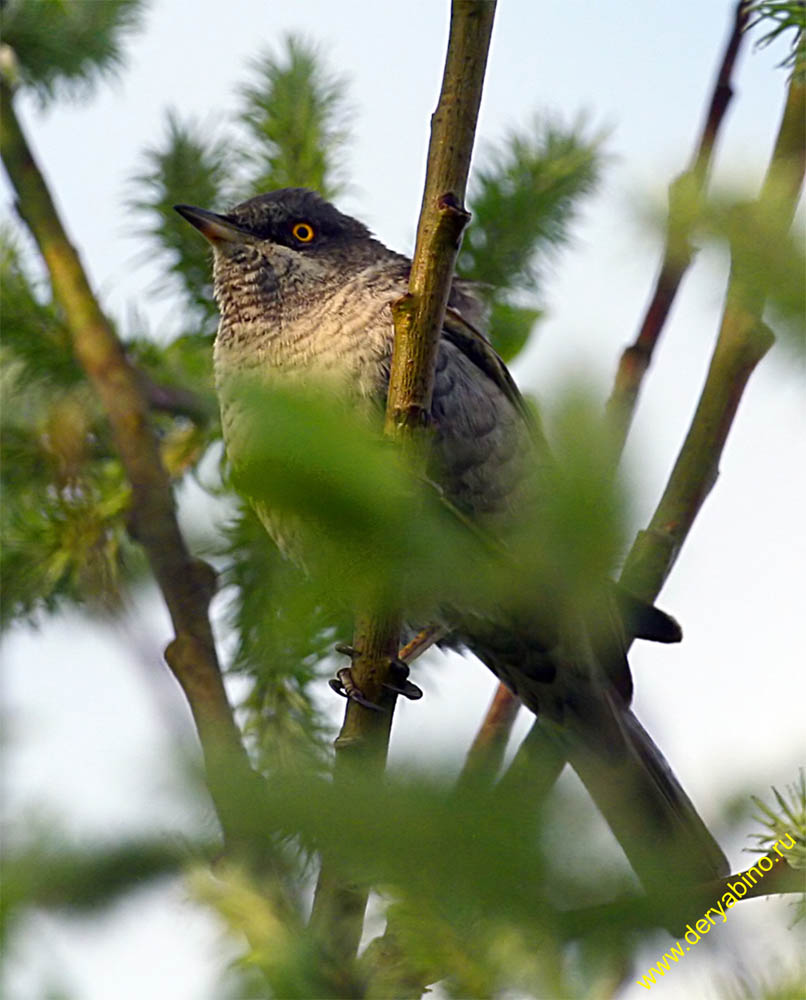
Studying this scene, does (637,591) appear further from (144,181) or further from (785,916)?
(785,916)

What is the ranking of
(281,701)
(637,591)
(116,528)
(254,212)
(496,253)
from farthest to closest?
1. (254,212)
2. (496,253)
3. (637,591)
4. (116,528)
5. (281,701)

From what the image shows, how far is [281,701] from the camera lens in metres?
2.45

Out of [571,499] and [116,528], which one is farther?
[116,528]

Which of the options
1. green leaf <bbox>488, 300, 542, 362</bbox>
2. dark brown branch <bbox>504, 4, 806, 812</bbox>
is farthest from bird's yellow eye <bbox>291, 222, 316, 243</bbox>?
dark brown branch <bbox>504, 4, 806, 812</bbox>

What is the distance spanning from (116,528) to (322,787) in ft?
6.40

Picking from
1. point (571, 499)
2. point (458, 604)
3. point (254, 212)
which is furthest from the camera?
point (254, 212)

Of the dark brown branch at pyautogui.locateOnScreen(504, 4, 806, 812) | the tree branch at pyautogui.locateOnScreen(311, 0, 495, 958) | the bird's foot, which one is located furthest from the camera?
the dark brown branch at pyautogui.locateOnScreen(504, 4, 806, 812)

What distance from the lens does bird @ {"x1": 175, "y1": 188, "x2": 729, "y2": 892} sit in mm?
3031

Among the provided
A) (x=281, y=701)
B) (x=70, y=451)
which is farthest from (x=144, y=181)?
(x=281, y=701)

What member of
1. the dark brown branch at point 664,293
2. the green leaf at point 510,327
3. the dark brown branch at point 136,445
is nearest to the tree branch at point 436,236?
the dark brown branch at point 136,445

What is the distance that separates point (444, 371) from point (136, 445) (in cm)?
89

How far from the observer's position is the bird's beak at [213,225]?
10.7ft

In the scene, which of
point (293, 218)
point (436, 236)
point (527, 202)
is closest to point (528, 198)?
point (527, 202)

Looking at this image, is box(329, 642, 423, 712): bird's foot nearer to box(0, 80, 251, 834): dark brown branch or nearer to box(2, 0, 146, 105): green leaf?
box(0, 80, 251, 834): dark brown branch
